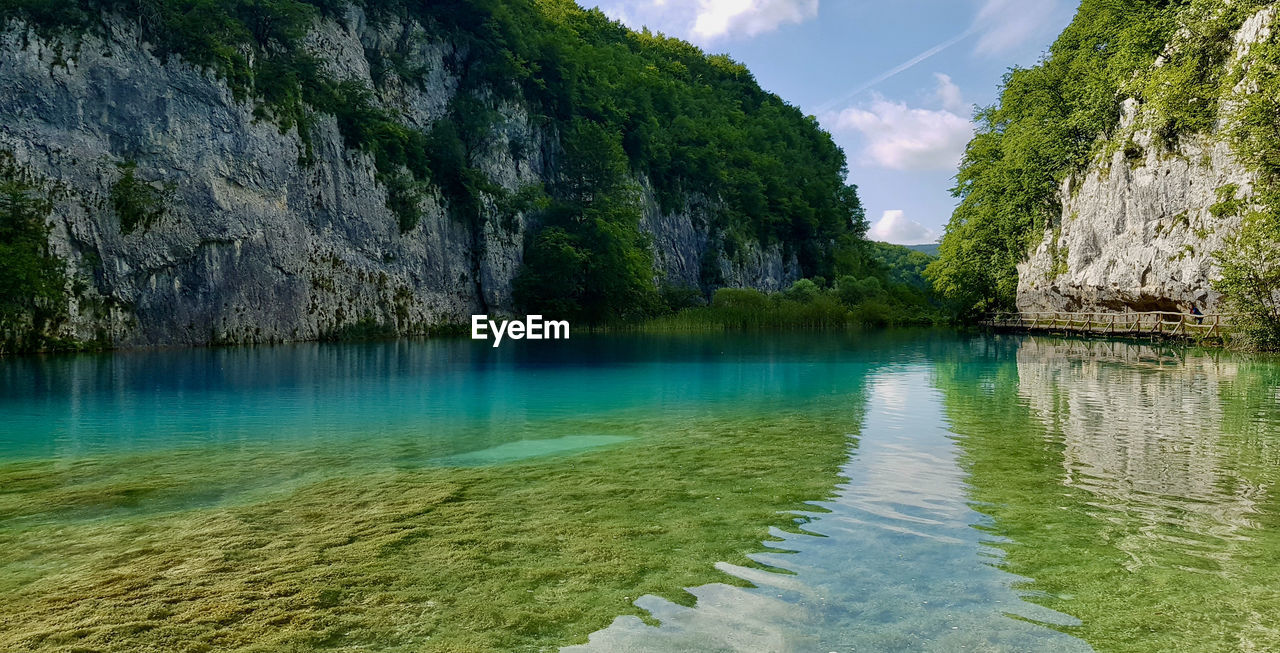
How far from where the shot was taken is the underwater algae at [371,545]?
4.04 metres

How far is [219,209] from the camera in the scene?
3394 centimetres

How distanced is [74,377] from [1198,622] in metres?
21.8

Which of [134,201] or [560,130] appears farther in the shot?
[560,130]

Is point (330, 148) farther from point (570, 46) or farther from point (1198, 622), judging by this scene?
point (1198, 622)

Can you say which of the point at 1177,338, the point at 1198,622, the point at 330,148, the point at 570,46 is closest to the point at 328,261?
the point at 330,148

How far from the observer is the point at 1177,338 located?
30.1 m

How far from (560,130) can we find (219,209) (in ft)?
104

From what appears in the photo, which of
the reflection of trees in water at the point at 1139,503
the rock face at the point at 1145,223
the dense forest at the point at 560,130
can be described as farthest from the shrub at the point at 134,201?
the rock face at the point at 1145,223
